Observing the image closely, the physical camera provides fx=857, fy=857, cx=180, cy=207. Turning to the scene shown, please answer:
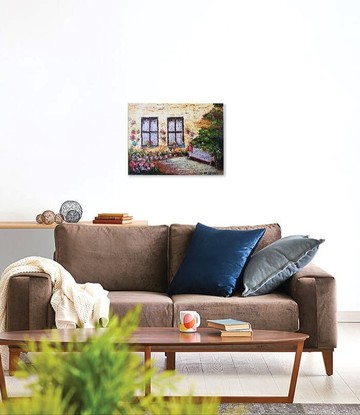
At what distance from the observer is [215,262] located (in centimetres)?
531

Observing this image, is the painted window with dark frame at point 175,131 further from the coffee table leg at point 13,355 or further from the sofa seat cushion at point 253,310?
the coffee table leg at point 13,355

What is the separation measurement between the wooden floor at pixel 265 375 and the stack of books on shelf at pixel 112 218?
1.23 meters

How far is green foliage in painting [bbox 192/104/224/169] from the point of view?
6.76m

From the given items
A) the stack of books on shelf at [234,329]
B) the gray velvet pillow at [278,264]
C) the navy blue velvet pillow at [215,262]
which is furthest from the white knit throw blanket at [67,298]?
the gray velvet pillow at [278,264]

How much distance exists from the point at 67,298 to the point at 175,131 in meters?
2.35

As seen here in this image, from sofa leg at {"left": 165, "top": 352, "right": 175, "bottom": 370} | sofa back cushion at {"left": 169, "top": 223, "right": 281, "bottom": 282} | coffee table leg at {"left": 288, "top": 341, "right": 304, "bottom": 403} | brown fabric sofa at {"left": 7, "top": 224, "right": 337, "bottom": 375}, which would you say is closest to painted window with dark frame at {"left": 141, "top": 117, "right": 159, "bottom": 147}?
sofa back cushion at {"left": 169, "top": 223, "right": 281, "bottom": 282}

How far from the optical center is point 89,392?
0.91m

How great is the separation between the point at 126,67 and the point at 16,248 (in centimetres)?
166

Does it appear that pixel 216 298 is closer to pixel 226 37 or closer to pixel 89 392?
pixel 226 37

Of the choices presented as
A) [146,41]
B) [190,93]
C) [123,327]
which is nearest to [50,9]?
[146,41]

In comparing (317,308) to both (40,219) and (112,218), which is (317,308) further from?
(40,219)

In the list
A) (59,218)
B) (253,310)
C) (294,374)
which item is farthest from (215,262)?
(59,218)

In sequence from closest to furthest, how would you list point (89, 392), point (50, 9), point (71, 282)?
point (89, 392) → point (71, 282) → point (50, 9)

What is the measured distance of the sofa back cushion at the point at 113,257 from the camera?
18.0ft
